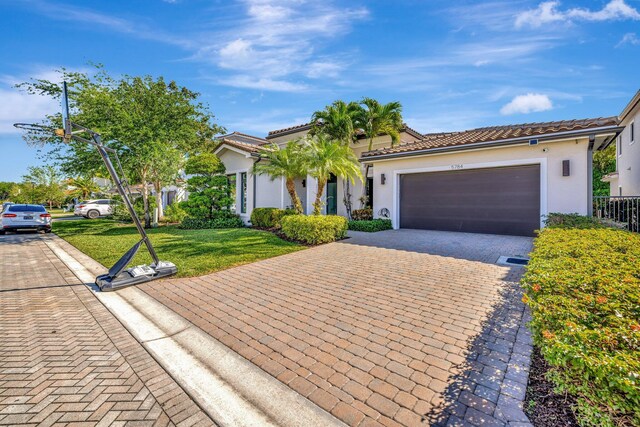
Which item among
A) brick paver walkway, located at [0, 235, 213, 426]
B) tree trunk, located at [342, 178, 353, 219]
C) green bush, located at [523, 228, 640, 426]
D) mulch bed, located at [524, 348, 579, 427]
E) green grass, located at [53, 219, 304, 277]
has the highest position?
tree trunk, located at [342, 178, 353, 219]

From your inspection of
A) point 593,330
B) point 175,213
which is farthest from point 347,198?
point 593,330

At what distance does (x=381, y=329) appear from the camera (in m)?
3.89

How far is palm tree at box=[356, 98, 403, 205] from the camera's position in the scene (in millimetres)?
14777

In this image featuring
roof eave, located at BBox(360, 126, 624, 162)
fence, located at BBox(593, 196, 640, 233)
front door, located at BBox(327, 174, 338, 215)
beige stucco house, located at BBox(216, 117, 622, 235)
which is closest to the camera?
roof eave, located at BBox(360, 126, 624, 162)

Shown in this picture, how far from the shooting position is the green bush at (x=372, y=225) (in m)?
12.5

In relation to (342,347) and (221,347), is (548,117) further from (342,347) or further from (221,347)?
(221,347)

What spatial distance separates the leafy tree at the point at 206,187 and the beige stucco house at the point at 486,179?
1420 millimetres

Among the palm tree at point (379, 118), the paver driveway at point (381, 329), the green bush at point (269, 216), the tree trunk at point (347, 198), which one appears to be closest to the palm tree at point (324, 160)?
the green bush at point (269, 216)

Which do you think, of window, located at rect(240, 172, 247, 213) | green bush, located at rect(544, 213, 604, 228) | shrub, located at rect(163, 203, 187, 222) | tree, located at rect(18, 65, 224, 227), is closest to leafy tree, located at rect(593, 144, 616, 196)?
green bush, located at rect(544, 213, 604, 228)

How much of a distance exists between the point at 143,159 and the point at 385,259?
43.7ft

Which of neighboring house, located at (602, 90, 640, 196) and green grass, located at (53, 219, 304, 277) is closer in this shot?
green grass, located at (53, 219, 304, 277)

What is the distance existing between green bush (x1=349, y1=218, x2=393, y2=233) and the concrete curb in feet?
29.2

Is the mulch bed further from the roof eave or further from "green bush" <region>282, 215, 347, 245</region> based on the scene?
the roof eave

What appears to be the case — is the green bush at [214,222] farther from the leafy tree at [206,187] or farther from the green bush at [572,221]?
the green bush at [572,221]
